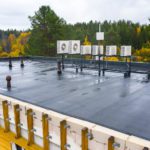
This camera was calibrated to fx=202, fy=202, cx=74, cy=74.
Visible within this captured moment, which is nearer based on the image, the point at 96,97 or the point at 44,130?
the point at 44,130

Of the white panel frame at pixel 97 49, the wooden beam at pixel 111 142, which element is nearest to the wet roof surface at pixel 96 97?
the wooden beam at pixel 111 142

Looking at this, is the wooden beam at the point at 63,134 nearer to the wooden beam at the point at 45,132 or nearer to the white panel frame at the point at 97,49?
the wooden beam at the point at 45,132

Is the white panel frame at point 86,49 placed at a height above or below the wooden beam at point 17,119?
above

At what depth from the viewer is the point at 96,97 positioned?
8953 mm

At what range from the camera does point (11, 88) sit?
34.6 ft

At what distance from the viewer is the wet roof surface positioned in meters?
6.57

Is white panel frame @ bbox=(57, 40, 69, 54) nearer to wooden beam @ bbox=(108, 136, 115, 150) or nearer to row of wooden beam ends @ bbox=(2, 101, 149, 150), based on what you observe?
row of wooden beam ends @ bbox=(2, 101, 149, 150)

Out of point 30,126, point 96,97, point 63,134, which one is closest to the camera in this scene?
point 63,134

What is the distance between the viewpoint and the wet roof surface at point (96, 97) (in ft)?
21.5

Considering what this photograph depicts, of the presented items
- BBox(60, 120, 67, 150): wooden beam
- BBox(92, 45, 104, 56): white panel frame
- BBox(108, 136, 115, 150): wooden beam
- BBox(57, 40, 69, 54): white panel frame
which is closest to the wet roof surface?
BBox(108, 136, 115, 150): wooden beam

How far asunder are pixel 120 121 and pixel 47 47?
30701mm

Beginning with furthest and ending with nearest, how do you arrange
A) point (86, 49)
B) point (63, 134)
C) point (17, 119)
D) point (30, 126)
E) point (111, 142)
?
point (86, 49), point (17, 119), point (30, 126), point (63, 134), point (111, 142)

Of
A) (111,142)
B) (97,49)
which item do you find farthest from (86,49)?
(111,142)

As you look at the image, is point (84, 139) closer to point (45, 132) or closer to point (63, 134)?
point (63, 134)
